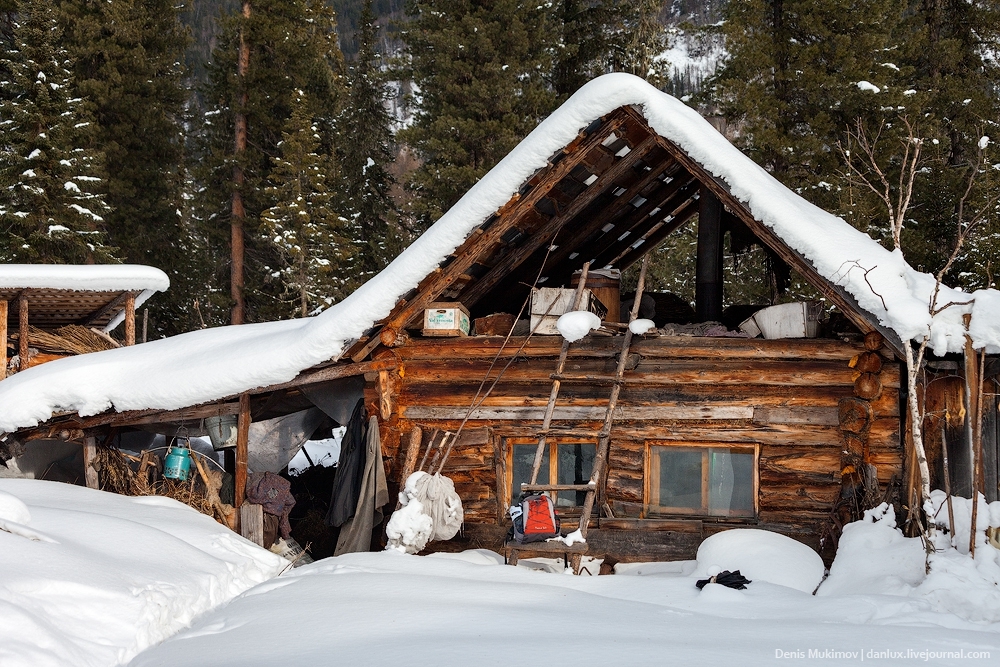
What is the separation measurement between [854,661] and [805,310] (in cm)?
507

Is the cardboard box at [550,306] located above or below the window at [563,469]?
above

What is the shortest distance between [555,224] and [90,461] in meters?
6.43

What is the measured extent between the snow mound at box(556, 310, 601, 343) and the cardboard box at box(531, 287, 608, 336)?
375 mm

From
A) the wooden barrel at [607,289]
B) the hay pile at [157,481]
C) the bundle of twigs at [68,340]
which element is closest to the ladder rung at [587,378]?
the wooden barrel at [607,289]

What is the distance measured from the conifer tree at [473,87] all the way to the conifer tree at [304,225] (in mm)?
3640

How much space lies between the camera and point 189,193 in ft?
116

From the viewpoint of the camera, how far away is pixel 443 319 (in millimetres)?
9727

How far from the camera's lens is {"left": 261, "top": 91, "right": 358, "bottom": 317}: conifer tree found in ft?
77.3

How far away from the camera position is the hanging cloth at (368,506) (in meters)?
9.19

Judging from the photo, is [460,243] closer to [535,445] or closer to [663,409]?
[535,445]

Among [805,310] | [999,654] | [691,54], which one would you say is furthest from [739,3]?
[691,54]

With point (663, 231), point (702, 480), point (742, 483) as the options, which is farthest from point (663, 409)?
point (663, 231)

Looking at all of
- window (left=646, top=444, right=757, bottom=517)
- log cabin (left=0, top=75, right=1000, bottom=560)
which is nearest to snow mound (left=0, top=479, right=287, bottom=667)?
log cabin (left=0, top=75, right=1000, bottom=560)

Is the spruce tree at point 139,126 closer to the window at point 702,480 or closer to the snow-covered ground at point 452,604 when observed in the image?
the snow-covered ground at point 452,604
